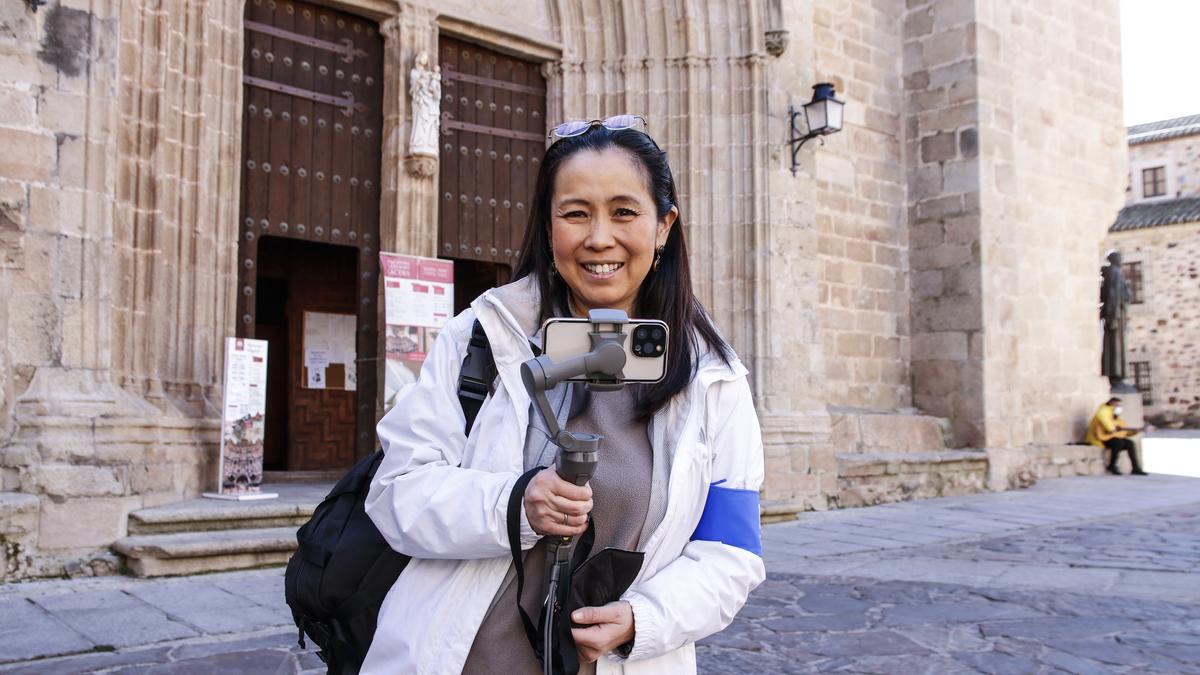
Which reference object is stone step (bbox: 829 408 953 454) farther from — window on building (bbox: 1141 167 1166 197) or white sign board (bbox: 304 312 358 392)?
window on building (bbox: 1141 167 1166 197)

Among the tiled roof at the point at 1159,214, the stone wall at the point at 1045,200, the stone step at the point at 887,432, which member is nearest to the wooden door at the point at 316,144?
the stone step at the point at 887,432

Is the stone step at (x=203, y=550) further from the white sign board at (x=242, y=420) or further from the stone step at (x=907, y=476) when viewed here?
the stone step at (x=907, y=476)

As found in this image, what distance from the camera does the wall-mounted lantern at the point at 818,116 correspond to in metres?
8.66

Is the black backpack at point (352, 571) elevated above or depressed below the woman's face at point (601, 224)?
below

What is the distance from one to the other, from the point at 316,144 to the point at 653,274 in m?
6.28

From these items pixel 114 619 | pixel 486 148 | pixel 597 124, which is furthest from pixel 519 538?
pixel 486 148

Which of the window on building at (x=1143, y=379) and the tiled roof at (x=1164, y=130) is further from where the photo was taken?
the tiled roof at (x=1164, y=130)

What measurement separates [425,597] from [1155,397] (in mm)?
35169

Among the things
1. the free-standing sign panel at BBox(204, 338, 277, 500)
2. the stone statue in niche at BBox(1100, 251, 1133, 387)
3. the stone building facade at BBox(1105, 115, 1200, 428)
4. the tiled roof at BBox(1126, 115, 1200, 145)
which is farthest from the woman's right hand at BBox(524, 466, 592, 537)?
the tiled roof at BBox(1126, 115, 1200, 145)

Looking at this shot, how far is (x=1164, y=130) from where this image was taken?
3478 centimetres

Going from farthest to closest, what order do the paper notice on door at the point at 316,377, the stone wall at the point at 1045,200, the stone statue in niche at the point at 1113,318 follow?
the stone statue in niche at the point at 1113,318
the stone wall at the point at 1045,200
the paper notice on door at the point at 316,377

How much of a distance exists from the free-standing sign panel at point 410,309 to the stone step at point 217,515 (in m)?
1.35

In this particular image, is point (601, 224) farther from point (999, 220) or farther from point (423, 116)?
point (999, 220)

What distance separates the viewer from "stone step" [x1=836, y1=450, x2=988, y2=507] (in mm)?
9180
